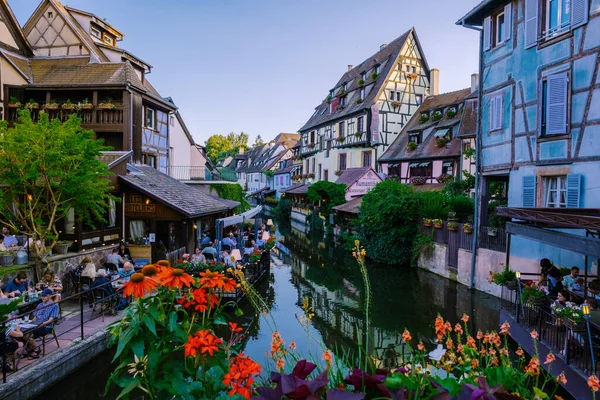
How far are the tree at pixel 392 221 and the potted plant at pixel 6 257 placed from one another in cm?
1498

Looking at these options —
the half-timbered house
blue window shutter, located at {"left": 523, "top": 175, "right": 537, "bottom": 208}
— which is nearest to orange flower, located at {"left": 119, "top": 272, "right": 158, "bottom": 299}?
blue window shutter, located at {"left": 523, "top": 175, "right": 537, "bottom": 208}

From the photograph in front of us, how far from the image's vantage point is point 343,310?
1343 cm

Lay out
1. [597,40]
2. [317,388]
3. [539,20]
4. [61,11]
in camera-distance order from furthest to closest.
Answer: [61,11] < [539,20] < [597,40] < [317,388]

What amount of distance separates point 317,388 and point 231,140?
105698 millimetres

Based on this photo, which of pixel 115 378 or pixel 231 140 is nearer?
pixel 115 378

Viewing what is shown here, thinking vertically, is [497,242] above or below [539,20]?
below

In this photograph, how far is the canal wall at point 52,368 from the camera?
255 inches

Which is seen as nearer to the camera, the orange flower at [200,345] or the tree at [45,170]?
the orange flower at [200,345]

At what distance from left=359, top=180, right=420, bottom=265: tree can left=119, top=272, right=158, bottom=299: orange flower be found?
17.9 metres

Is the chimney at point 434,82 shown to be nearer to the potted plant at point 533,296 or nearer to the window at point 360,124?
the window at point 360,124

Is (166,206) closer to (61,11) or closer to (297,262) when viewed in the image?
(297,262)

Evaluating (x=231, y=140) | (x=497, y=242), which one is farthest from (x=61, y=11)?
(x=231, y=140)

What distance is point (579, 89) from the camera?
37.0 feet

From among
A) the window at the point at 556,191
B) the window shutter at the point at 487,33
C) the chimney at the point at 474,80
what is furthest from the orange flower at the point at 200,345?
the chimney at the point at 474,80
